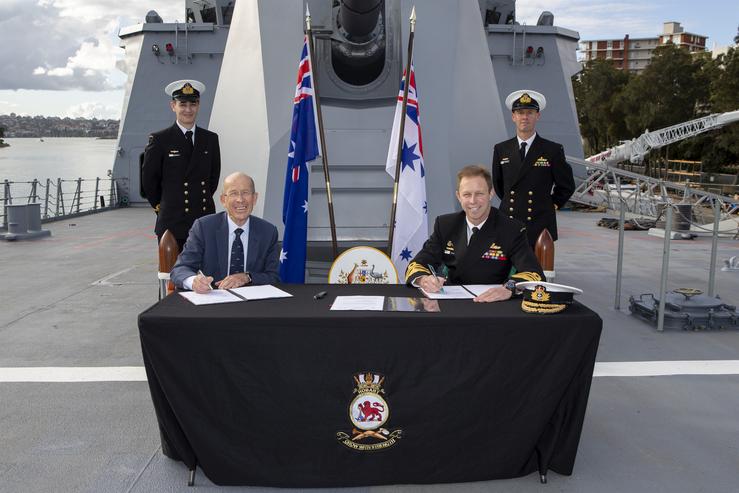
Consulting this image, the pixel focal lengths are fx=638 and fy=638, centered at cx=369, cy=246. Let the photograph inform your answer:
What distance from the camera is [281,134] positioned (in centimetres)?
435

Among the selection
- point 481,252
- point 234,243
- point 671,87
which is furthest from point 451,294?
point 671,87

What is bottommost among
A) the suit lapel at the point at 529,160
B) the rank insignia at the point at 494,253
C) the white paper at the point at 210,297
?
the white paper at the point at 210,297

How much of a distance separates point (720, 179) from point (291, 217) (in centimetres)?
3202

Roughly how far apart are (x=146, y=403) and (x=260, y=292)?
113 centimetres

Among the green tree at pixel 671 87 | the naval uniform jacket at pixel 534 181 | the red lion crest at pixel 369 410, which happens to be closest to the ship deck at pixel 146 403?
the red lion crest at pixel 369 410

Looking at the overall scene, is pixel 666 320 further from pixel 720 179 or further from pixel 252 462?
pixel 720 179

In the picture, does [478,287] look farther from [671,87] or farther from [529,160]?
[671,87]

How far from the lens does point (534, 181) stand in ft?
13.5

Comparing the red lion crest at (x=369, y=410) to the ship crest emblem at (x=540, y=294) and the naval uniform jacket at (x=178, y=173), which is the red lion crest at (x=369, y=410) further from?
the naval uniform jacket at (x=178, y=173)

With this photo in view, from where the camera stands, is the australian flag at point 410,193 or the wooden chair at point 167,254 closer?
the wooden chair at point 167,254

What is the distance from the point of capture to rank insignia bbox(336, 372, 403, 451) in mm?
2328

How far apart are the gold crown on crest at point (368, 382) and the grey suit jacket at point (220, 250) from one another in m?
0.95

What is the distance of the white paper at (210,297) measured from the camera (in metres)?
2.53

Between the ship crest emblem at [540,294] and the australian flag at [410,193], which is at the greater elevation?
the australian flag at [410,193]
